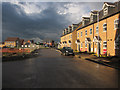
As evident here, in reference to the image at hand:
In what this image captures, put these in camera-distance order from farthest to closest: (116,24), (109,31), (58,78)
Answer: (109,31), (116,24), (58,78)

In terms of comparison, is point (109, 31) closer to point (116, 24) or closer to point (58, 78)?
point (116, 24)

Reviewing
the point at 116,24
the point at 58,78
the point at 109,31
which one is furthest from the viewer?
the point at 109,31

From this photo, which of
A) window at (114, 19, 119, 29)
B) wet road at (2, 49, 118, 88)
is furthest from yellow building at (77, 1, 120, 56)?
wet road at (2, 49, 118, 88)

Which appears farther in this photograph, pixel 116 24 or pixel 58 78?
pixel 116 24

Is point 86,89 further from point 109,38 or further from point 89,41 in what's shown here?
point 89,41

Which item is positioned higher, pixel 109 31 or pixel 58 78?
pixel 109 31

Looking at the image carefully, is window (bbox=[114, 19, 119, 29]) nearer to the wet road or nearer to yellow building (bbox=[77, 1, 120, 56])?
yellow building (bbox=[77, 1, 120, 56])

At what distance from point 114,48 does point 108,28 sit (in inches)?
156

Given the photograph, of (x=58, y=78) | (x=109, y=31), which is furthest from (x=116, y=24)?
(x=58, y=78)

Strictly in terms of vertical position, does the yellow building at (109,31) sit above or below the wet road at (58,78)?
above

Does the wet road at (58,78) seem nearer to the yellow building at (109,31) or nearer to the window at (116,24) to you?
the yellow building at (109,31)

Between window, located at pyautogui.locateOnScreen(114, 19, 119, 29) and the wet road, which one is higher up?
window, located at pyautogui.locateOnScreen(114, 19, 119, 29)

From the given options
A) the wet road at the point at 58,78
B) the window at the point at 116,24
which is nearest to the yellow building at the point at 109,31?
the window at the point at 116,24

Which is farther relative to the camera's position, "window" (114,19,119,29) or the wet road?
"window" (114,19,119,29)
